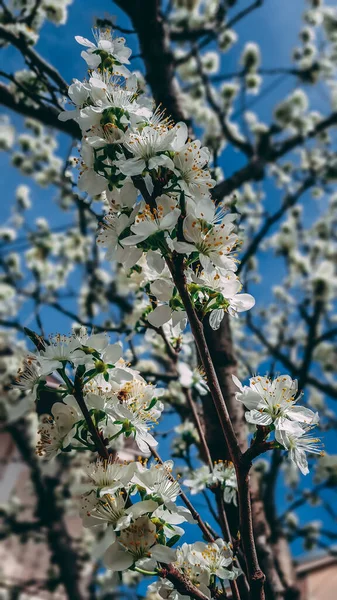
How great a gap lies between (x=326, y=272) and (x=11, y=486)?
7.91m

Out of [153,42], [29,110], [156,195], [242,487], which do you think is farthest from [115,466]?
[153,42]

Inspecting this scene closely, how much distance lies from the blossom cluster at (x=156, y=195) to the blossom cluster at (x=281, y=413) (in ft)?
0.59

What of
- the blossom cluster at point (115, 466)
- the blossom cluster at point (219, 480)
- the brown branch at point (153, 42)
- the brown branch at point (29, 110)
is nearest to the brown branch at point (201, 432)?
the blossom cluster at point (219, 480)

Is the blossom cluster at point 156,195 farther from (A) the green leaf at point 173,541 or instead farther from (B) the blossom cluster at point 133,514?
(A) the green leaf at point 173,541

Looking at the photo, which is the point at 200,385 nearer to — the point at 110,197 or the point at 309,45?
the point at 110,197

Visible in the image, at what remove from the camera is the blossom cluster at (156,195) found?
95 centimetres

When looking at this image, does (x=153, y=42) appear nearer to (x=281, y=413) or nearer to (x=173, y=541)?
(x=281, y=413)

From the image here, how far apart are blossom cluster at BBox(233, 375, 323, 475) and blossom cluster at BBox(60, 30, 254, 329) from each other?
18cm

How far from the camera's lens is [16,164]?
5980 mm

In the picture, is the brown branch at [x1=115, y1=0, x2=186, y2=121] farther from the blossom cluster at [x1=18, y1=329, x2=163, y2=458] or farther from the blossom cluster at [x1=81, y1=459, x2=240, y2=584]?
the blossom cluster at [x1=81, y1=459, x2=240, y2=584]

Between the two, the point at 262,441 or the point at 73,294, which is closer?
the point at 262,441

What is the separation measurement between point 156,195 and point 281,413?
1.67 feet

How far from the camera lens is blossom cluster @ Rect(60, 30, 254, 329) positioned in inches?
37.4

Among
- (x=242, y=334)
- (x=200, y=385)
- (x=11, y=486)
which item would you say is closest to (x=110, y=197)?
(x=200, y=385)
